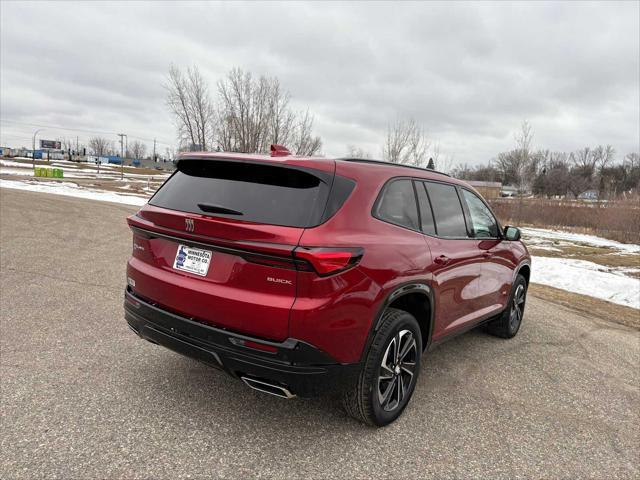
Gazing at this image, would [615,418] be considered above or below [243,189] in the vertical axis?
below

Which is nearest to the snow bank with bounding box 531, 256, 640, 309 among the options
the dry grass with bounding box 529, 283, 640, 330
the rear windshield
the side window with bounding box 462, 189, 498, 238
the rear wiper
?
the dry grass with bounding box 529, 283, 640, 330

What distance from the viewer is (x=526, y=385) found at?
3916 millimetres

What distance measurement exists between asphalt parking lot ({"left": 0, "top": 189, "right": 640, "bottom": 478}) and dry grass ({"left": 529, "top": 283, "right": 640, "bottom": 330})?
2.50 m

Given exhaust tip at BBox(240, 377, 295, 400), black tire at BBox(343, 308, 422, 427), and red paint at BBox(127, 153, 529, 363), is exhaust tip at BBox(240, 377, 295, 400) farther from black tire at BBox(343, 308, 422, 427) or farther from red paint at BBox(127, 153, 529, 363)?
black tire at BBox(343, 308, 422, 427)

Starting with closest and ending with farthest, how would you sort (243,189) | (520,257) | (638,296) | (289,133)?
(243,189), (520,257), (638,296), (289,133)

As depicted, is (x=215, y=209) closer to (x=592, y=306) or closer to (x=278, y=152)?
(x=278, y=152)

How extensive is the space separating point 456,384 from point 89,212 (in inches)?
512

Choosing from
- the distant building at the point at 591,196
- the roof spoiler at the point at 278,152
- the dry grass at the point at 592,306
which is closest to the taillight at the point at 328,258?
the roof spoiler at the point at 278,152

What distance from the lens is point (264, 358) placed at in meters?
2.43

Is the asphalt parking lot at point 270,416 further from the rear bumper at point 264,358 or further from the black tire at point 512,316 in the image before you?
the rear bumper at point 264,358

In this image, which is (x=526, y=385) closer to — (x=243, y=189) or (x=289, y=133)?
(x=243, y=189)

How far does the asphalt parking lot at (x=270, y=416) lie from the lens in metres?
2.50

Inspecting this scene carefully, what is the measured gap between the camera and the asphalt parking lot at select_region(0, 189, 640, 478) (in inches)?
98.5

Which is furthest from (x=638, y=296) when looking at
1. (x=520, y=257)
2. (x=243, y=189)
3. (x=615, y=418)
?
(x=243, y=189)
